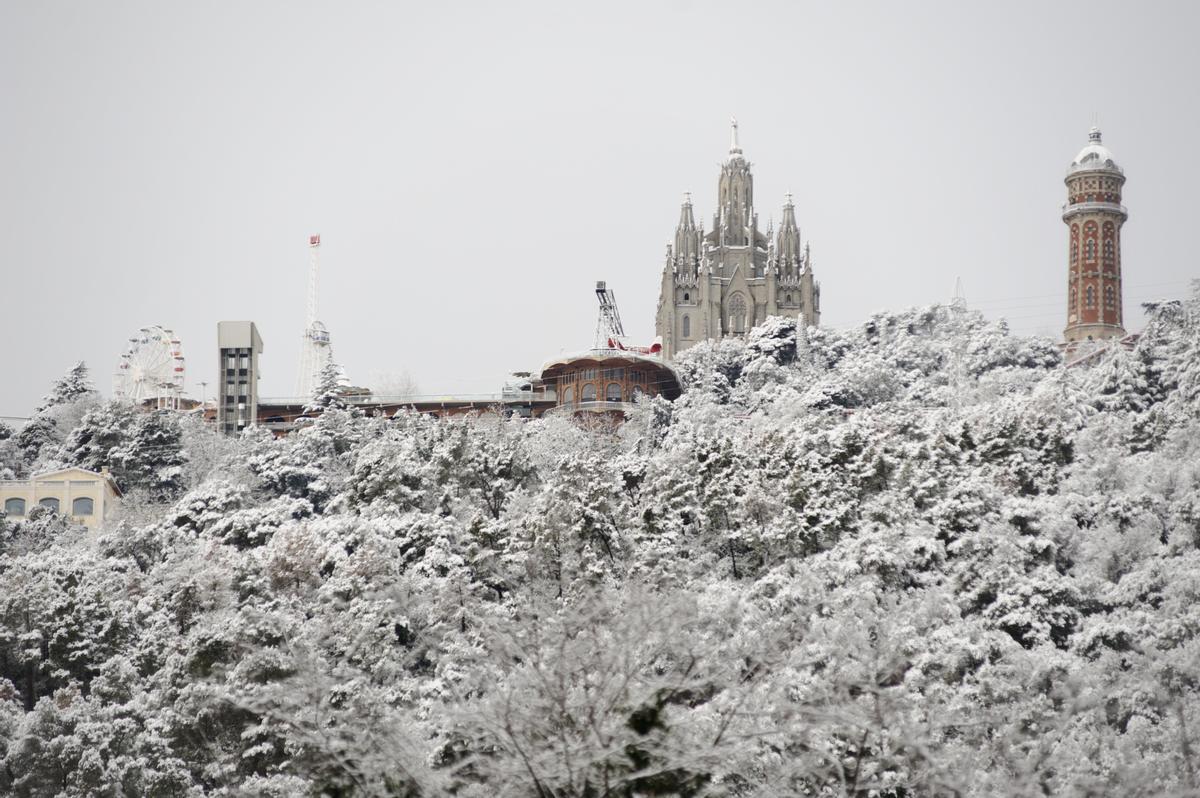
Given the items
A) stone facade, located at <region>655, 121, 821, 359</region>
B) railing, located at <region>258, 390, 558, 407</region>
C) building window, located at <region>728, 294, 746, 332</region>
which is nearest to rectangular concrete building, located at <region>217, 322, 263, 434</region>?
railing, located at <region>258, 390, 558, 407</region>

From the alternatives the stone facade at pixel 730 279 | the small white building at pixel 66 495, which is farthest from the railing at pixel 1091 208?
the small white building at pixel 66 495

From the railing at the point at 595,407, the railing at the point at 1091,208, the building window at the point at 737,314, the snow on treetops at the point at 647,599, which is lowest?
the snow on treetops at the point at 647,599

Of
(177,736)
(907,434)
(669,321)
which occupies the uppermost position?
(669,321)

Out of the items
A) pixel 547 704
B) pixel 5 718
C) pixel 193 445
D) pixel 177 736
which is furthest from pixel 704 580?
pixel 193 445

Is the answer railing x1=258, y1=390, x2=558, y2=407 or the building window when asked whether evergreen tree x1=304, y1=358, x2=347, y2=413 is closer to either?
railing x1=258, y1=390, x2=558, y2=407

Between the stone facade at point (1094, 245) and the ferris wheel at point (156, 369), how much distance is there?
50653 mm

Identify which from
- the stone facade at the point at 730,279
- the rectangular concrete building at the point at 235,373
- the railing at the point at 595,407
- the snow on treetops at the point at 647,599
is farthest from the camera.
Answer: the stone facade at the point at 730,279

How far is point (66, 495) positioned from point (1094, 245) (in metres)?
58.9

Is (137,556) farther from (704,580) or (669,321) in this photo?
(669,321)

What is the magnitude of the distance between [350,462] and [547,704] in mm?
54003

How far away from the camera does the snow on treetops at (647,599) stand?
18344 millimetres

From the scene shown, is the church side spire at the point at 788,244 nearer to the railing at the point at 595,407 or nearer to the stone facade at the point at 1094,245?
the stone facade at the point at 1094,245

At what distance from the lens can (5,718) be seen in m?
41.3

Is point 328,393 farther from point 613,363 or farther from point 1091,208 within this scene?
point 1091,208
